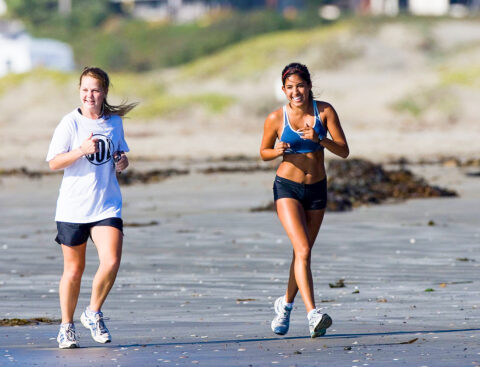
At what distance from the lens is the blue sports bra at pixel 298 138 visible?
7.85 metres

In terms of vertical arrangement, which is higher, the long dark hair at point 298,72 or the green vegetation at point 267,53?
the long dark hair at point 298,72

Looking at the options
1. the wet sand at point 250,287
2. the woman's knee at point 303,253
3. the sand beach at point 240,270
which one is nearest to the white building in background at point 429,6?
the sand beach at point 240,270

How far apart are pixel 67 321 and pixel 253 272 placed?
13.2 feet

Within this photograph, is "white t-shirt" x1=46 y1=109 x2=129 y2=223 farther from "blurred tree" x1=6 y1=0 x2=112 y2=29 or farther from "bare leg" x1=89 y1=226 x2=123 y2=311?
"blurred tree" x1=6 y1=0 x2=112 y2=29

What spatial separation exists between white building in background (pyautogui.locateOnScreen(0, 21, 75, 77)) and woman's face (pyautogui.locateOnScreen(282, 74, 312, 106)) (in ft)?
225

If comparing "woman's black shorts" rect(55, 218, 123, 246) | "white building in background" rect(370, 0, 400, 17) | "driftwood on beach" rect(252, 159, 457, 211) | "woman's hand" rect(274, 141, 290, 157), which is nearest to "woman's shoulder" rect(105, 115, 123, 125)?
"woman's black shorts" rect(55, 218, 123, 246)

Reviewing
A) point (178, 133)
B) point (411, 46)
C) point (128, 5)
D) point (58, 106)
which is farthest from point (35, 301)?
point (128, 5)

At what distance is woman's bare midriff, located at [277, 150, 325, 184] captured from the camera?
26.0ft

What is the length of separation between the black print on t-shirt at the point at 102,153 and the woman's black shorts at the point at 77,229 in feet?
1.19

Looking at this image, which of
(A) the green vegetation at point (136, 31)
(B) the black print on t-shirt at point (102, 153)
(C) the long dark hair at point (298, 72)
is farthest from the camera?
(A) the green vegetation at point (136, 31)

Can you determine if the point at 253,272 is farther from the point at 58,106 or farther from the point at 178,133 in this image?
the point at 58,106

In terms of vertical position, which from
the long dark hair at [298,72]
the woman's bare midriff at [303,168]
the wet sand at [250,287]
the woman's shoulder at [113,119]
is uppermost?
the long dark hair at [298,72]

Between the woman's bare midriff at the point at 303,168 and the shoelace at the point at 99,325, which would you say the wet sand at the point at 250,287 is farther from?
the woman's bare midriff at the point at 303,168

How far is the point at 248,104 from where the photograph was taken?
53.0 m
